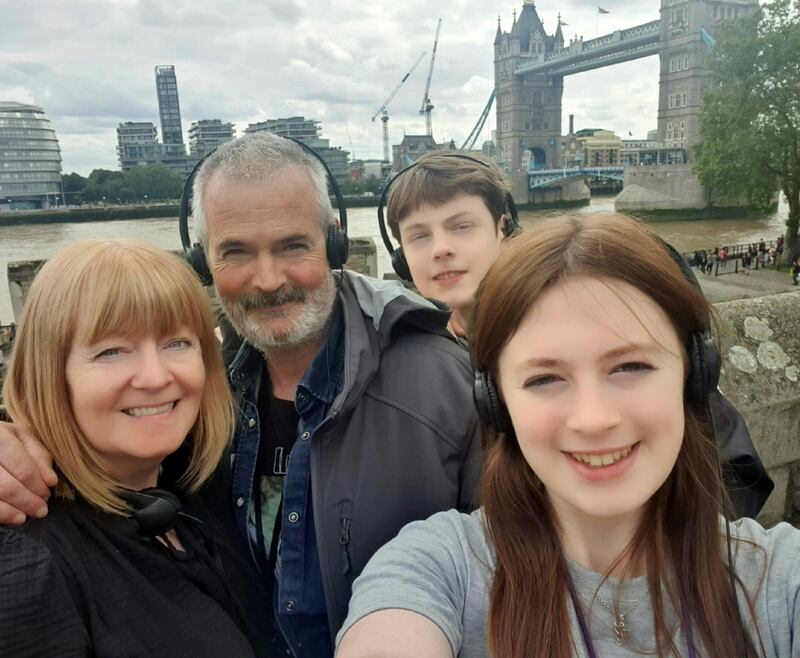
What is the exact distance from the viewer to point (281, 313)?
1.72m

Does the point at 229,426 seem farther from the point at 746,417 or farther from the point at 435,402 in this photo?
the point at 746,417

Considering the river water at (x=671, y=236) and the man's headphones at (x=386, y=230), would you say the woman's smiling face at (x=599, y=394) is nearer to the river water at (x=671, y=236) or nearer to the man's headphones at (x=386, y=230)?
the man's headphones at (x=386, y=230)

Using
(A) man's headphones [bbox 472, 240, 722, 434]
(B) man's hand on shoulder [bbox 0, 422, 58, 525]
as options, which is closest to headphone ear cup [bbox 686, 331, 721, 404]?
(A) man's headphones [bbox 472, 240, 722, 434]

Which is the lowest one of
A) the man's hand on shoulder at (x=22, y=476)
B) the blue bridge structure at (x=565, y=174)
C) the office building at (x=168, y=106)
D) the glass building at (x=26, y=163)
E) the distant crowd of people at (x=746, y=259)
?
the distant crowd of people at (x=746, y=259)

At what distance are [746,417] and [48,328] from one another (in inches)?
76.0

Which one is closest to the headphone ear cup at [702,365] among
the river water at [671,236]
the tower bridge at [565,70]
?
the river water at [671,236]

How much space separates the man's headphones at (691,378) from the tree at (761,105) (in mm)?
22899

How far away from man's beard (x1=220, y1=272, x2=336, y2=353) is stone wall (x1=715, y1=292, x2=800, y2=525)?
4.04 ft

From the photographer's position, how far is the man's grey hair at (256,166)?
1.72 metres

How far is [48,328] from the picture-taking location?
4.24 ft

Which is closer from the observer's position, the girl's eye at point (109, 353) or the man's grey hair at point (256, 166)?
the girl's eye at point (109, 353)

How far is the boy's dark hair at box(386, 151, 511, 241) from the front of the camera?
90.1 inches

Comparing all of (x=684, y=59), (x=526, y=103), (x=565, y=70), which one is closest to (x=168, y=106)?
(x=526, y=103)

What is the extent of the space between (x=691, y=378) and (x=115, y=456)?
1206 millimetres
